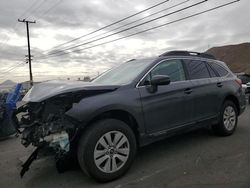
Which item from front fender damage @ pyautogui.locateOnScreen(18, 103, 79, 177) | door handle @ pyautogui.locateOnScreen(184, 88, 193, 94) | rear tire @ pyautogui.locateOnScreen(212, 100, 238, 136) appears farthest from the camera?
rear tire @ pyautogui.locateOnScreen(212, 100, 238, 136)

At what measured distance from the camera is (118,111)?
4293 mm

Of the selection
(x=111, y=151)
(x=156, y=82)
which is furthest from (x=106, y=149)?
(x=156, y=82)

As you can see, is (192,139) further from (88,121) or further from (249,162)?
(88,121)

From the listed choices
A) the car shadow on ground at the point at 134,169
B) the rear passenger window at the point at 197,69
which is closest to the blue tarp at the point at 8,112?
the car shadow on ground at the point at 134,169

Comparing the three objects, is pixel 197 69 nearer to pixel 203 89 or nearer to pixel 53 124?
pixel 203 89

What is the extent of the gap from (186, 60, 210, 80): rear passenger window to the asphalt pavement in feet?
4.29

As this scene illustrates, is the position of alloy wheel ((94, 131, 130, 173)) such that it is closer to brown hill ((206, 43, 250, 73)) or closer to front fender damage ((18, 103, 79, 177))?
A: front fender damage ((18, 103, 79, 177))

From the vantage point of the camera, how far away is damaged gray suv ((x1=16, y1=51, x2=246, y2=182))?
393 centimetres

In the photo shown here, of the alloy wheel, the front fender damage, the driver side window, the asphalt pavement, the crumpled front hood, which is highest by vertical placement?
the driver side window

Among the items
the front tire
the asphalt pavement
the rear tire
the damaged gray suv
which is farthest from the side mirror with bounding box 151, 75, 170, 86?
the rear tire

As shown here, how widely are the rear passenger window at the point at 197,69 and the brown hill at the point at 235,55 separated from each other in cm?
4383

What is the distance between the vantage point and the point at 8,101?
25.4 feet

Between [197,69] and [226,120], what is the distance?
1.29 meters

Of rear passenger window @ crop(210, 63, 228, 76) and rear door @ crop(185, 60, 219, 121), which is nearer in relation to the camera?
rear door @ crop(185, 60, 219, 121)
